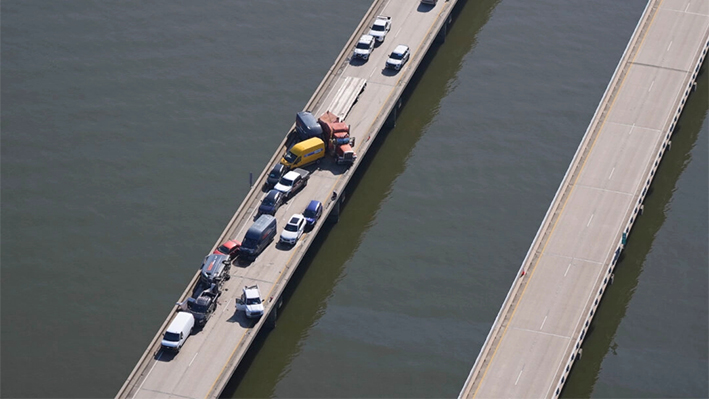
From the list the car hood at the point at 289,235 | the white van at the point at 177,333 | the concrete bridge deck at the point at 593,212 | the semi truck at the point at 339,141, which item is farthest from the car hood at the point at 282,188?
the concrete bridge deck at the point at 593,212

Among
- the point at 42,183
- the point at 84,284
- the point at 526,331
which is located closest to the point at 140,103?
the point at 42,183

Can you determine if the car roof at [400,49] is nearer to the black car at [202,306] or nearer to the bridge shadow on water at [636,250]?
the bridge shadow on water at [636,250]

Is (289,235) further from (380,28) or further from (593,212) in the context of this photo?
(380,28)

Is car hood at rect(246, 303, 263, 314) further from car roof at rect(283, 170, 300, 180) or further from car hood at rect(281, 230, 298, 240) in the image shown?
car roof at rect(283, 170, 300, 180)

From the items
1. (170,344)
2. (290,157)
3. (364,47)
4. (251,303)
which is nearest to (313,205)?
(290,157)

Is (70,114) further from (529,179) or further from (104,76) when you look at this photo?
(529,179)

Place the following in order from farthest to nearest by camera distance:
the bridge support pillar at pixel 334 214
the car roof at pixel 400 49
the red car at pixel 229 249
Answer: the car roof at pixel 400 49 < the bridge support pillar at pixel 334 214 < the red car at pixel 229 249
